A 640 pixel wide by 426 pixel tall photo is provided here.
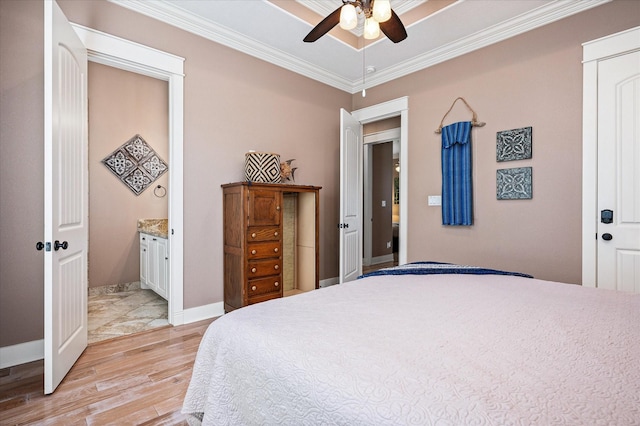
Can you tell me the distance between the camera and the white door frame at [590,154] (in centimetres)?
257

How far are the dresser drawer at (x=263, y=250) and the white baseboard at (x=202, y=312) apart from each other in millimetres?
691

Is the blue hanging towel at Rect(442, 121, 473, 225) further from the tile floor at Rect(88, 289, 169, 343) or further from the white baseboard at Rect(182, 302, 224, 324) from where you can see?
the tile floor at Rect(88, 289, 169, 343)

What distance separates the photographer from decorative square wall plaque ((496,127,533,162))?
115 inches

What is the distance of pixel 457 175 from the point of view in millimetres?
3324

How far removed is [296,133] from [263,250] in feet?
5.33

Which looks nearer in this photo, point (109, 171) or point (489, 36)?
point (489, 36)

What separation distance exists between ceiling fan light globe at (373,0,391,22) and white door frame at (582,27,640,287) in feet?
6.23

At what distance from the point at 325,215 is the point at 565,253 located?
257 cm

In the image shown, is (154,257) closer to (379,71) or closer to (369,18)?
(369,18)

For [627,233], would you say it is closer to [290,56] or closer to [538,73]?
[538,73]

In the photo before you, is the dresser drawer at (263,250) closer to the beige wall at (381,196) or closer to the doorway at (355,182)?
the doorway at (355,182)

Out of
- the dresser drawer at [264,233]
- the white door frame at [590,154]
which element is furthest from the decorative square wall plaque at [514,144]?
the dresser drawer at [264,233]

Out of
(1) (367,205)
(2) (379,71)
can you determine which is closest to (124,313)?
(2) (379,71)

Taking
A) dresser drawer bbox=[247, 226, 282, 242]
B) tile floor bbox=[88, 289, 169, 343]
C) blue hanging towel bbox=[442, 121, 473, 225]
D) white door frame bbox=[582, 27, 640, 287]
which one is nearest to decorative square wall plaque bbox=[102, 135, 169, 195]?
tile floor bbox=[88, 289, 169, 343]
